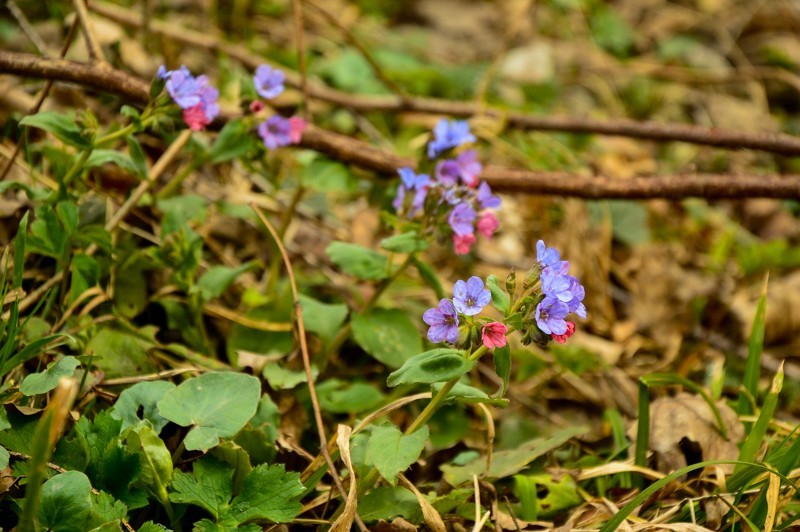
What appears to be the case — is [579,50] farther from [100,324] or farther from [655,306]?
[100,324]

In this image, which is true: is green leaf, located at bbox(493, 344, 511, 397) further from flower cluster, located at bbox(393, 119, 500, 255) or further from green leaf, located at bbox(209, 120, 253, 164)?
green leaf, located at bbox(209, 120, 253, 164)

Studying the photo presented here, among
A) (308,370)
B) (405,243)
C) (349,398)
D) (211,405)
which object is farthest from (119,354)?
(405,243)

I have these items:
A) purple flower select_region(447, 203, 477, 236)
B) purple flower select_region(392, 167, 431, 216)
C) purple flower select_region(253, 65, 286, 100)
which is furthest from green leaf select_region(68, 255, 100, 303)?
purple flower select_region(447, 203, 477, 236)

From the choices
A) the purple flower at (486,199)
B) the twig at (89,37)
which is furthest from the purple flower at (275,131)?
the purple flower at (486,199)

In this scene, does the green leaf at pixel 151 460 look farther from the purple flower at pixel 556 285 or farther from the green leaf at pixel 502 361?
the purple flower at pixel 556 285

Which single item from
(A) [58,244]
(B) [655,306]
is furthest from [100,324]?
(B) [655,306]
